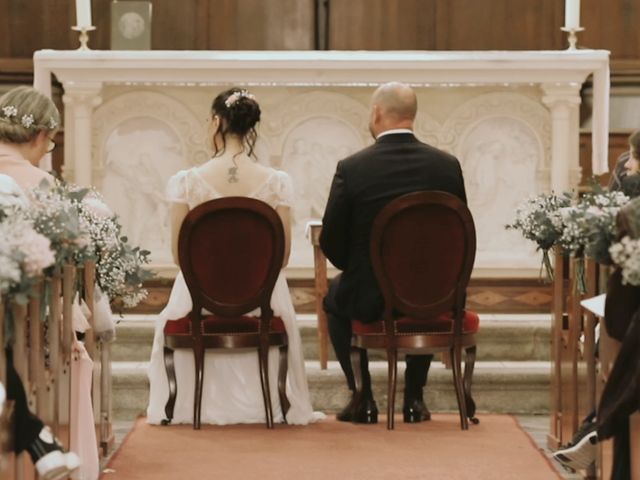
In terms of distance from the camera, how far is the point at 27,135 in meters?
4.99

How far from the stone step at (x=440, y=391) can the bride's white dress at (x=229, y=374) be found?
1.16 ft

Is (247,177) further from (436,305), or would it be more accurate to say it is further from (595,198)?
(595,198)

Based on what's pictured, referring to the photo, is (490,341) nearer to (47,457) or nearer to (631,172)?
(631,172)

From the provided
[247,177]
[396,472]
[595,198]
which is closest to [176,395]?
[247,177]

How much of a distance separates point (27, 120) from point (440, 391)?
265cm

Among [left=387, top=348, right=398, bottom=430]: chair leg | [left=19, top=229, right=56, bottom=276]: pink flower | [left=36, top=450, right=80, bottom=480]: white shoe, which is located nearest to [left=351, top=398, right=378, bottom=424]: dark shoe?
[left=387, top=348, right=398, bottom=430]: chair leg

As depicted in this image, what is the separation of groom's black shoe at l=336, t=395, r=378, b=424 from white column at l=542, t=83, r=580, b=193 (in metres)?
2.28

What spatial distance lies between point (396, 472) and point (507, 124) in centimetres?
355

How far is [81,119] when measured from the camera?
26.1 ft

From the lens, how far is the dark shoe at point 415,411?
20.5 feet

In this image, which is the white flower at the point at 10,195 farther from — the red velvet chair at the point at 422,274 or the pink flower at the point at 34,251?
the red velvet chair at the point at 422,274

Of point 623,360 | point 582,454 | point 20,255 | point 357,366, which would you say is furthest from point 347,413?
point 20,255

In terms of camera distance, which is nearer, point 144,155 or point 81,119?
point 81,119

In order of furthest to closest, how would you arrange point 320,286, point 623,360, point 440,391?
point 320,286 < point 440,391 < point 623,360
